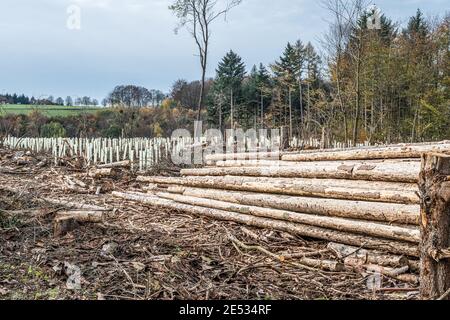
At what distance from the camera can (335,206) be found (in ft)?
16.5

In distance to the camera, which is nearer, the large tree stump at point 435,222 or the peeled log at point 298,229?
the large tree stump at point 435,222

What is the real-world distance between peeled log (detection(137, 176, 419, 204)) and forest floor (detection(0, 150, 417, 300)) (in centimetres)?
75

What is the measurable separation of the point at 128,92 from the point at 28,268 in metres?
35.4

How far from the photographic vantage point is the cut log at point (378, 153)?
5.18 metres

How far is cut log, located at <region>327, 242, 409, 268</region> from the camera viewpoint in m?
4.09

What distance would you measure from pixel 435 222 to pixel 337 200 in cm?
212

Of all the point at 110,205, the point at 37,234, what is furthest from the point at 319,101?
the point at 37,234

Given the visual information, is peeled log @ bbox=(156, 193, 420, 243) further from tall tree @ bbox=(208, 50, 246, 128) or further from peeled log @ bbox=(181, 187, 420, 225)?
tall tree @ bbox=(208, 50, 246, 128)

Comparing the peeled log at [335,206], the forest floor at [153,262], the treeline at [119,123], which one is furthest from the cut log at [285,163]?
the treeline at [119,123]

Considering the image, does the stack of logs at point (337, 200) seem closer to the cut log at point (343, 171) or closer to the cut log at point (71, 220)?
the cut log at point (343, 171)

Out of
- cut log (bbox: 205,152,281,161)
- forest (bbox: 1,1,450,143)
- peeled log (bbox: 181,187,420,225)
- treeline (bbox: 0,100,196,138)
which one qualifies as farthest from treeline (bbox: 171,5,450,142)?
peeled log (bbox: 181,187,420,225)

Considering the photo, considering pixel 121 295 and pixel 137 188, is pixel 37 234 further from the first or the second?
pixel 137 188

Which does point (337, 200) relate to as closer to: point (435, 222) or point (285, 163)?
point (285, 163)

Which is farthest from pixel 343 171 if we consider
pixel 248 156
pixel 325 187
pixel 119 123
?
pixel 119 123
